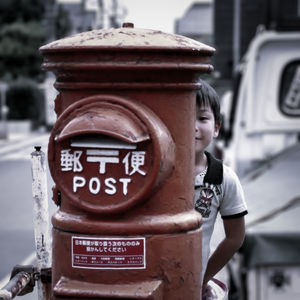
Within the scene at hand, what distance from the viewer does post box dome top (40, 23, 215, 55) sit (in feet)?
7.23

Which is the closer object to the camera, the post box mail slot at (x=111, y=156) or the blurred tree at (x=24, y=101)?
the post box mail slot at (x=111, y=156)

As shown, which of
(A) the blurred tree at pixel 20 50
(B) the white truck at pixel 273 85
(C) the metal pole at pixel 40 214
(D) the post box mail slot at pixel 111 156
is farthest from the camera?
(A) the blurred tree at pixel 20 50

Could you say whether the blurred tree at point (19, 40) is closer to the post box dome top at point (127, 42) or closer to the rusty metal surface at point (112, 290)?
the post box dome top at point (127, 42)

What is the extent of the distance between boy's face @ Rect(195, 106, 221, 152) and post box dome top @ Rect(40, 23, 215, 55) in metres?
0.41

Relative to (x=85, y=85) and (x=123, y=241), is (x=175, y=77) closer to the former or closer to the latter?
(x=85, y=85)

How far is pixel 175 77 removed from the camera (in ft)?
7.57

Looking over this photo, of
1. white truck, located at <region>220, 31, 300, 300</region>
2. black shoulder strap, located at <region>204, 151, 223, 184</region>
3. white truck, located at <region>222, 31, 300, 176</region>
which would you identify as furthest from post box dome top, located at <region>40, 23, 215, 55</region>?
white truck, located at <region>222, 31, 300, 176</region>

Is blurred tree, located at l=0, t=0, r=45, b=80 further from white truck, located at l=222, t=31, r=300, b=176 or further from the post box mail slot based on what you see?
the post box mail slot

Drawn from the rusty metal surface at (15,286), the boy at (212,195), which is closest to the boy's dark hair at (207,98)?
the boy at (212,195)

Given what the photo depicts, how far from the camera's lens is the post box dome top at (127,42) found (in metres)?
2.21

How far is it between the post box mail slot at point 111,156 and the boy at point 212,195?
48 centimetres

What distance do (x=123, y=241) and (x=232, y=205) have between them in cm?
61

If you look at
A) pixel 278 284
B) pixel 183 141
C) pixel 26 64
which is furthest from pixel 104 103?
pixel 26 64

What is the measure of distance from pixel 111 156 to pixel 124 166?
5 cm
